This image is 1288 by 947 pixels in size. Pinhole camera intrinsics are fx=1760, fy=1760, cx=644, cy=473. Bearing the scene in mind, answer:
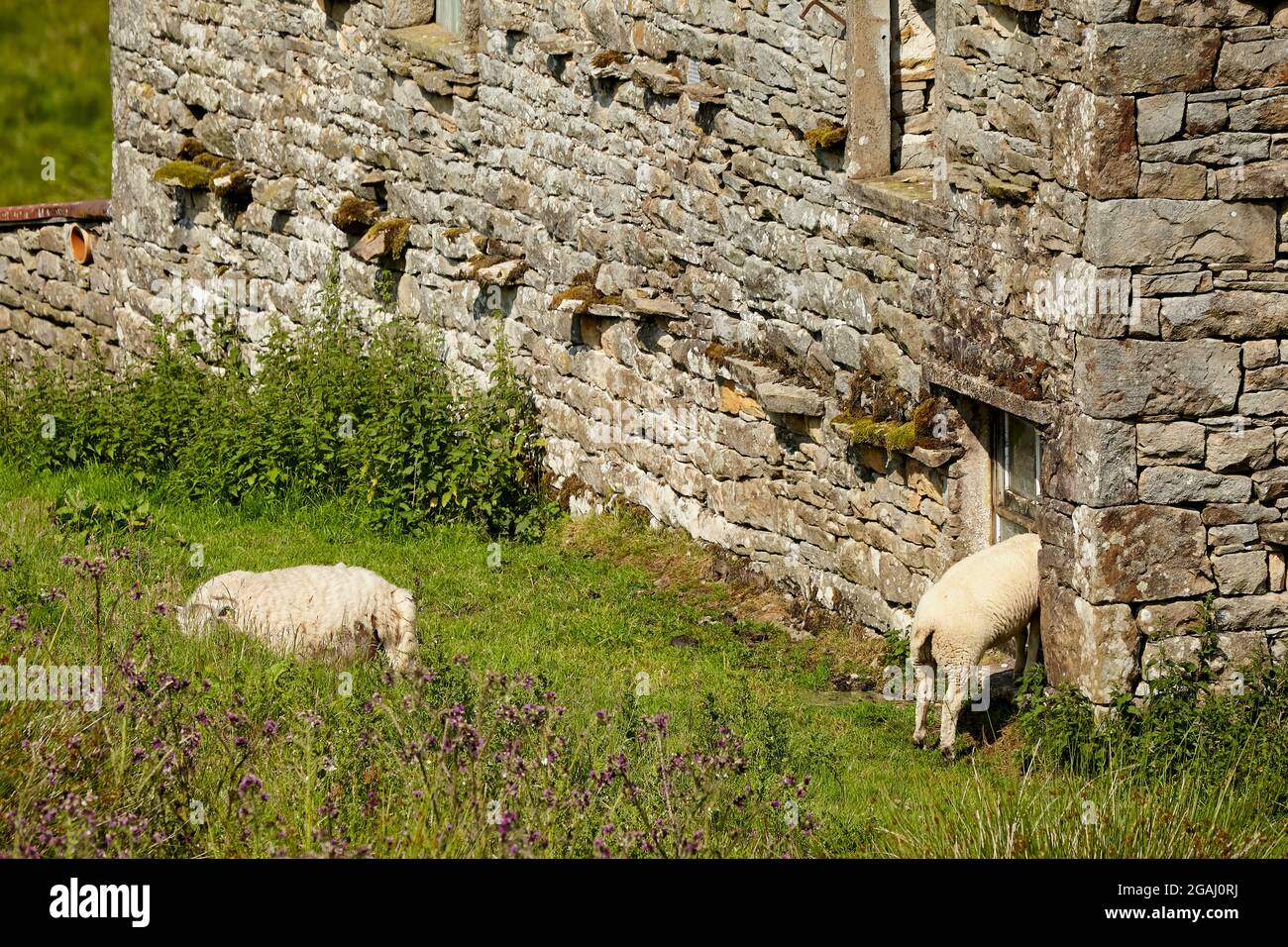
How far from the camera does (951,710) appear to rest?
7.71 meters

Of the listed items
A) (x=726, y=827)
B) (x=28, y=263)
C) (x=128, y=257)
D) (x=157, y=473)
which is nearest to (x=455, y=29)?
(x=157, y=473)

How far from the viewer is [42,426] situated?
41.2 ft

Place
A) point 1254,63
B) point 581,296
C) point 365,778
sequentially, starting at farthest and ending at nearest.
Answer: point 581,296
point 1254,63
point 365,778

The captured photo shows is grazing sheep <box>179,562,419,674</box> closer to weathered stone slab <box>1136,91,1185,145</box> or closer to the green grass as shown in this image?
weathered stone slab <box>1136,91,1185,145</box>

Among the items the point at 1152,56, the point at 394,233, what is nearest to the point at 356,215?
the point at 394,233

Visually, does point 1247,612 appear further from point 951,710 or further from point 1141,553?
point 951,710

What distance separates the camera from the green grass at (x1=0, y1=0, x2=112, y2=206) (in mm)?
19219

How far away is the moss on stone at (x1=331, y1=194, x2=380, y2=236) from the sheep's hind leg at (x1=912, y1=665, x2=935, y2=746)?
6.79 meters

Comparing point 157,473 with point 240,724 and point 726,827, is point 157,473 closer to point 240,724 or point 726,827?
point 240,724

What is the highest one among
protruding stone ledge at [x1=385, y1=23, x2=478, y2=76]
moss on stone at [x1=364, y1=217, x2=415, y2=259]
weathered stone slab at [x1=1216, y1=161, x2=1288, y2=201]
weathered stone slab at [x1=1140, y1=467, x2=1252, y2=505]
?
protruding stone ledge at [x1=385, y1=23, x2=478, y2=76]

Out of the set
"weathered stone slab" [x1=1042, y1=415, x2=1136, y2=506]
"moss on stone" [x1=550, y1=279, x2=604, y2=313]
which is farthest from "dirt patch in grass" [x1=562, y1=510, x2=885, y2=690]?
"weathered stone slab" [x1=1042, y1=415, x2=1136, y2=506]

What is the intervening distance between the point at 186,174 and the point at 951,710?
31.4 ft

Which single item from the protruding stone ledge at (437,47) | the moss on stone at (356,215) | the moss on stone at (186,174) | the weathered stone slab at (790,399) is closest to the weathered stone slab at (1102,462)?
the weathered stone slab at (790,399)
